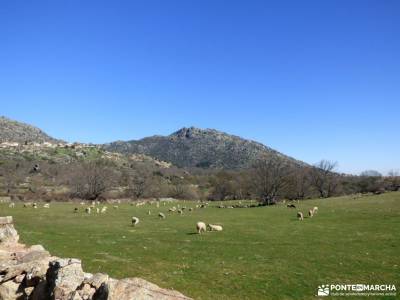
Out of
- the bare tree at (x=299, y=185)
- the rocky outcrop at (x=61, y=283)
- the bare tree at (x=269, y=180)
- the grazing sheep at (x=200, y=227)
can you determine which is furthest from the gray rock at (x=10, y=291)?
the bare tree at (x=299, y=185)

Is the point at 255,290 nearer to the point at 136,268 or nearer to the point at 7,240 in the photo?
the point at 136,268

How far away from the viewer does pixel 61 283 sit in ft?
46.1

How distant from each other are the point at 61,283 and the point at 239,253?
14852 millimetres

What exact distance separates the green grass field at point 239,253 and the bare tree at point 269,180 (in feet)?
153

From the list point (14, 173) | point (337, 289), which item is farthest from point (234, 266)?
point (14, 173)

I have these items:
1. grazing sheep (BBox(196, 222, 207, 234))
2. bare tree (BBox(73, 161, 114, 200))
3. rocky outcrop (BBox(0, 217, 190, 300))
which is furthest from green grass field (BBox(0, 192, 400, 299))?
bare tree (BBox(73, 161, 114, 200))

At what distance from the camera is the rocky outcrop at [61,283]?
12.1 meters

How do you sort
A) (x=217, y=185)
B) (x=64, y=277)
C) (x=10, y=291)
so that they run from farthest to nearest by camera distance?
(x=217, y=185)
(x=10, y=291)
(x=64, y=277)

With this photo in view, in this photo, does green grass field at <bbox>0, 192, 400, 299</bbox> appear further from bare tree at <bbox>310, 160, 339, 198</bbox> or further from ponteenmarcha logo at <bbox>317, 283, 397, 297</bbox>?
bare tree at <bbox>310, 160, 339, 198</bbox>

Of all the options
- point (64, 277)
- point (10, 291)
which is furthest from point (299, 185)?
point (64, 277)

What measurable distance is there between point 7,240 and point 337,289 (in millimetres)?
20067

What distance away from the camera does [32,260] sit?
1791 centimetres

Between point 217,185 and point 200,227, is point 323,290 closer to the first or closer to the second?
point 200,227

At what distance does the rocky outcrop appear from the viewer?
12141 millimetres
